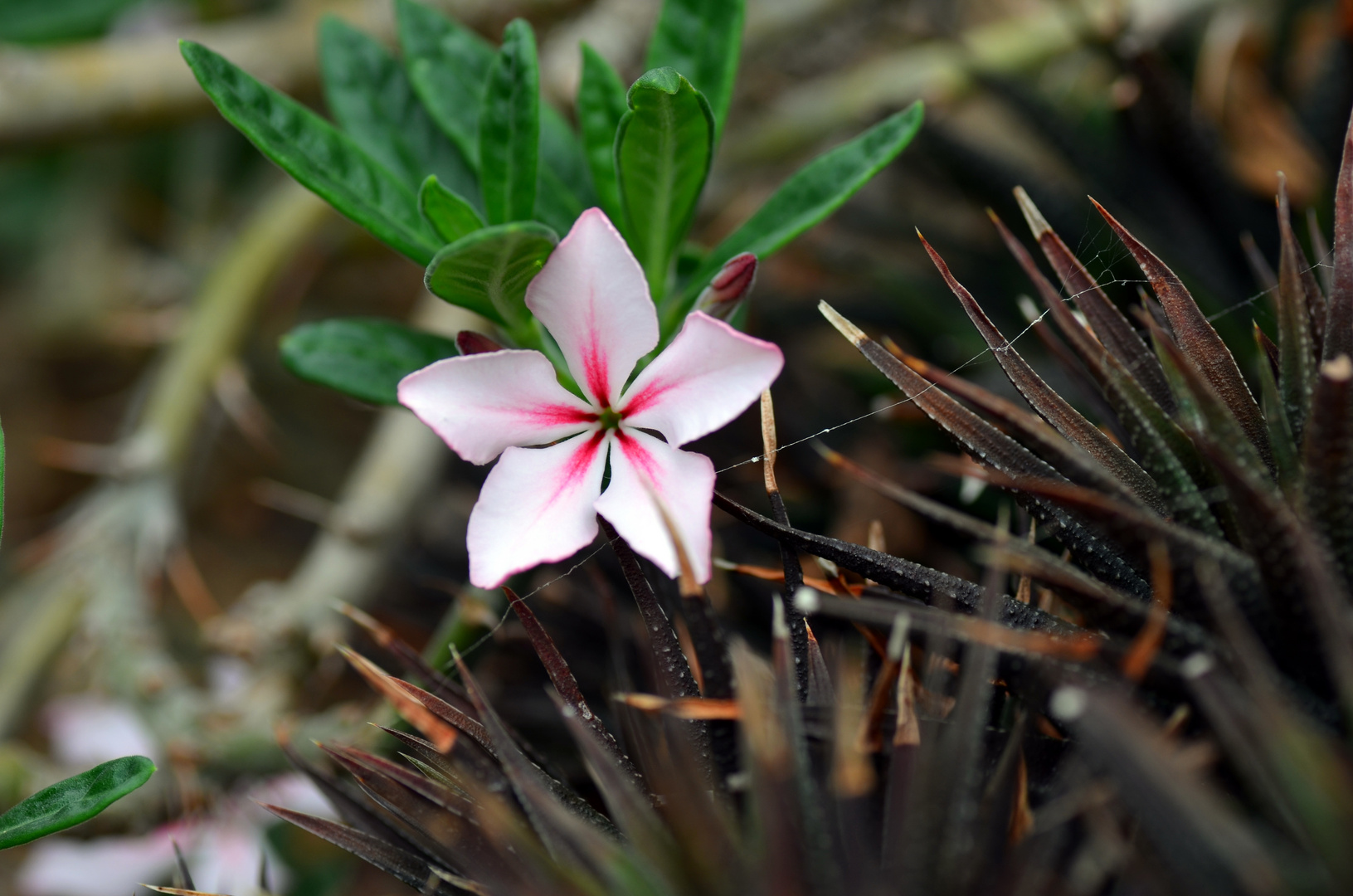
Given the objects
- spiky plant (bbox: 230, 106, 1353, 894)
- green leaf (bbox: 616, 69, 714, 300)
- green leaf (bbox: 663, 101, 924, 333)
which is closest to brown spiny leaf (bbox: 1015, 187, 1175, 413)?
spiky plant (bbox: 230, 106, 1353, 894)

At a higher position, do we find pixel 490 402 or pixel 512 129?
pixel 512 129

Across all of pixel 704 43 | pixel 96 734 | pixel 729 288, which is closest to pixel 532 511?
pixel 729 288

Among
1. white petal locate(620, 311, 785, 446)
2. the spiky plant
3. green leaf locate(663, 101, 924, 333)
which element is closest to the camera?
the spiky plant

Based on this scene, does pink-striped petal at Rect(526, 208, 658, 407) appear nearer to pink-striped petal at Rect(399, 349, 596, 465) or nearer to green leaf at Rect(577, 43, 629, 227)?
pink-striped petal at Rect(399, 349, 596, 465)

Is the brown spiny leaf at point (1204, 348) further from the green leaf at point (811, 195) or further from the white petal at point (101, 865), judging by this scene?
the white petal at point (101, 865)

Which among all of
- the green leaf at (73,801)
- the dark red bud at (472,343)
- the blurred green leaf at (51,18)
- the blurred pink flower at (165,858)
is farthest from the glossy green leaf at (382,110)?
the blurred green leaf at (51,18)

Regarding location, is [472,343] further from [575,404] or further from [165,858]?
[165,858]
